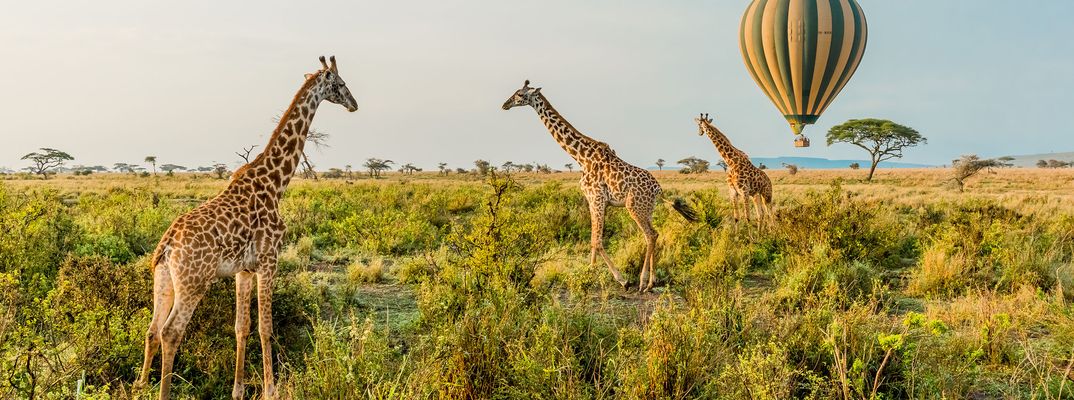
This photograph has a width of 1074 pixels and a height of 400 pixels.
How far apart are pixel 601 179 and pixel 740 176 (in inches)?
173

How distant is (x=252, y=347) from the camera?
4961 mm

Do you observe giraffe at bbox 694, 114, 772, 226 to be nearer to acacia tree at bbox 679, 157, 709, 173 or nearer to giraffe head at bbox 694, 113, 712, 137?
giraffe head at bbox 694, 113, 712, 137

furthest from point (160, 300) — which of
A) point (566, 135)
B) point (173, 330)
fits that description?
point (566, 135)

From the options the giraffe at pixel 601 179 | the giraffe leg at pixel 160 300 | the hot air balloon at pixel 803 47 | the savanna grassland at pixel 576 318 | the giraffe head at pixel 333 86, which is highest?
the hot air balloon at pixel 803 47

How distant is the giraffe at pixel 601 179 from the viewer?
8.14 meters

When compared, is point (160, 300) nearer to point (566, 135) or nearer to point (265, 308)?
point (265, 308)

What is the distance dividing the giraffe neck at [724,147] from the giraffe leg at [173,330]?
9.99 m

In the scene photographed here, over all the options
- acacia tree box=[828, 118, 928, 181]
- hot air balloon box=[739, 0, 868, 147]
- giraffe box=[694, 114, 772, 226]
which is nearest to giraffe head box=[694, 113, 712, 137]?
giraffe box=[694, 114, 772, 226]

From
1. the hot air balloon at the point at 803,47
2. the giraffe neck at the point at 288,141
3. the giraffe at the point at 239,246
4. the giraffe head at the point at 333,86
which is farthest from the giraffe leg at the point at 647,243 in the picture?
the hot air balloon at the point at 803,47

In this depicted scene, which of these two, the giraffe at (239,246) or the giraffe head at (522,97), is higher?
the giraffe head at (522,97)

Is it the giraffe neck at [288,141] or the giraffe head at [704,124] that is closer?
the giraffe neck at [288,141]

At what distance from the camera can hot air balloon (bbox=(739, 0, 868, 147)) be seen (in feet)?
53.7

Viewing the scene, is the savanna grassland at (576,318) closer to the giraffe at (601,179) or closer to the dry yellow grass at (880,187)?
the giraffe at (601,179)

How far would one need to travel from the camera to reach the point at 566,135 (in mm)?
8680
